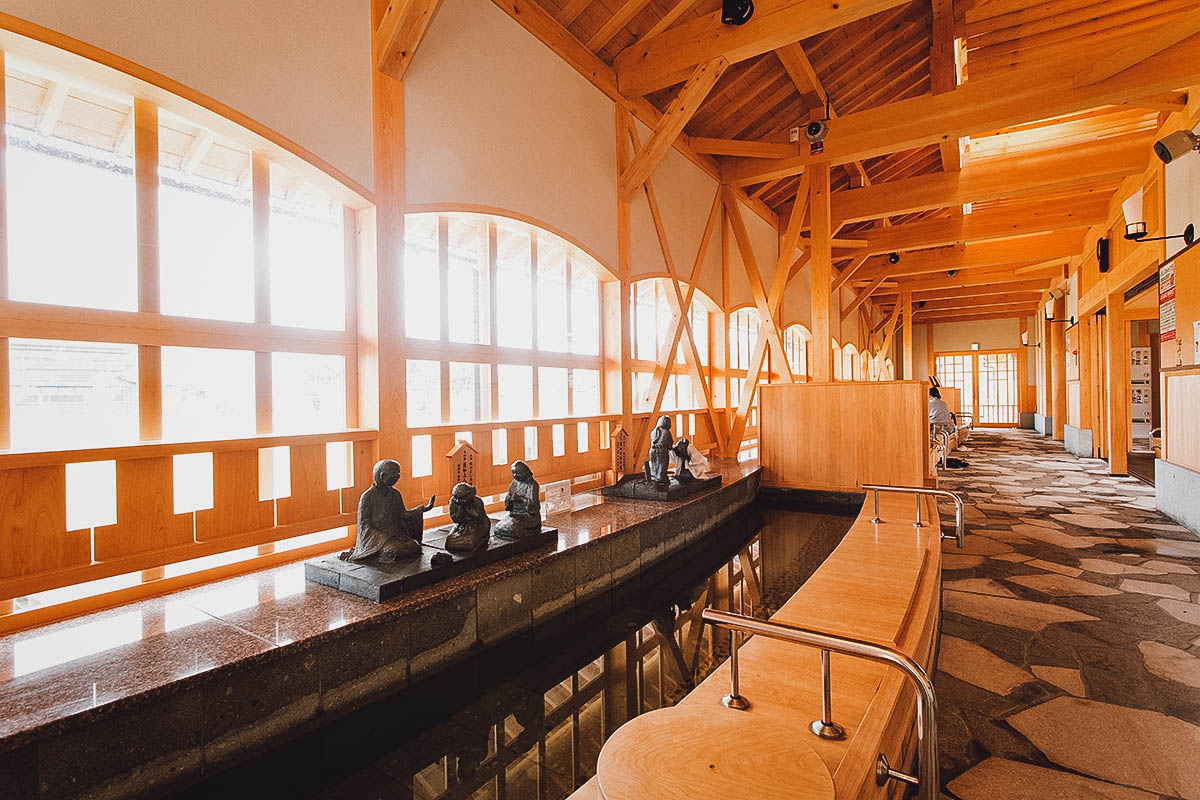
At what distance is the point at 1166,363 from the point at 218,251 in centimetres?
871

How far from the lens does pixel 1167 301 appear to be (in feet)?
19.2

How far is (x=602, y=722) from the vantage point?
2.33 metres

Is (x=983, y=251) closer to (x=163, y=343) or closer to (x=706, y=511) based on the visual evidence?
(x=706, y=511)

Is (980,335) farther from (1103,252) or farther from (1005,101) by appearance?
(1005,101)

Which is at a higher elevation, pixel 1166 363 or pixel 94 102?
pixel 94 102

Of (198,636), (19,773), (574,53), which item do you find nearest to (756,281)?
(574,53)

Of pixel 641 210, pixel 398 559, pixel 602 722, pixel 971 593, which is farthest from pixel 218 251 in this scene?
pixel 971 593

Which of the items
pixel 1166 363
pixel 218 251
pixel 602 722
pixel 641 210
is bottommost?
pixel 602 722

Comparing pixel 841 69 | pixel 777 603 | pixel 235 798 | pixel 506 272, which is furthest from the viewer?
pixel 841 69

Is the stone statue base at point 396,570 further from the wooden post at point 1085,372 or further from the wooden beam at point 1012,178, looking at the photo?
the wooden post at point 1085,372

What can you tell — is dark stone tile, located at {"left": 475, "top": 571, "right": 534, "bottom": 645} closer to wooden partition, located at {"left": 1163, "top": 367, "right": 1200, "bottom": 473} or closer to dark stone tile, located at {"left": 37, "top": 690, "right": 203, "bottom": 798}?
dark stone tile, located at {"left": 37, "top": 690, "right": 203, "bottom": 798}

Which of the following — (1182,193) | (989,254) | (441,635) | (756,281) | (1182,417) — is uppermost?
(989,254)

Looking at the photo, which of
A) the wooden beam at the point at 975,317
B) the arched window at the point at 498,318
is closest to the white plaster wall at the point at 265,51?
the arched window at the point at 498,318

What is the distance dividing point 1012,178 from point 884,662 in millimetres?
8278
